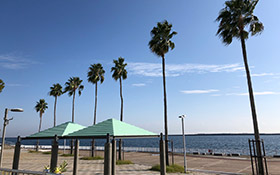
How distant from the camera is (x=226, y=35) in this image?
16.8 m

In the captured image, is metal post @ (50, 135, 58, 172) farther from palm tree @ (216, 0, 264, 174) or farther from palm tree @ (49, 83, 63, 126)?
palm tree @ (49, 83, 63, 126)

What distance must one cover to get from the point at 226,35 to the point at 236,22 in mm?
1238

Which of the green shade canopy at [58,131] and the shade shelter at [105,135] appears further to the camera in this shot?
the green shade canopy at [58,131]

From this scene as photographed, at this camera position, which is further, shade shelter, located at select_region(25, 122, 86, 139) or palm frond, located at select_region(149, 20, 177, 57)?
palm frond, located at select_region(149, 20, 177, 57)

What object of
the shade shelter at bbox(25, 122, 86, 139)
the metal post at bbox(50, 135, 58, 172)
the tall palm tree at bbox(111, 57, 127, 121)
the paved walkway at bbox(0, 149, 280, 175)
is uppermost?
the tall palm tree at bbox(111, 57, 127, 121)

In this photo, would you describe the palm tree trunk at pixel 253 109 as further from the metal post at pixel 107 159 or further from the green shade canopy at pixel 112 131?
the metal post at pixel 107 159

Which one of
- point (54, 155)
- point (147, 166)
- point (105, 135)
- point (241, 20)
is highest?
point (241, 20)

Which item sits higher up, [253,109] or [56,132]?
[253,109]

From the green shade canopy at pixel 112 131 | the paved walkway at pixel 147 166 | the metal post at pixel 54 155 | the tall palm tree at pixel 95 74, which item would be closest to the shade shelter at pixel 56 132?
the metal post at pixel 54 155

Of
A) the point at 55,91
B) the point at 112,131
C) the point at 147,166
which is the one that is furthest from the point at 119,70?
the point at 55,91

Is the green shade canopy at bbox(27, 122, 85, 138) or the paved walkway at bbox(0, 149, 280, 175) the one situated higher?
the green shade canopy at bbox(27, 122, 85, 138)

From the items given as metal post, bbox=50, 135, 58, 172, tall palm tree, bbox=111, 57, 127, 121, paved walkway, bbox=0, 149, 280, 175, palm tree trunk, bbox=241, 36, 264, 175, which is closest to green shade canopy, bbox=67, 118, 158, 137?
metal post, bbox=50, 135, 58, 172

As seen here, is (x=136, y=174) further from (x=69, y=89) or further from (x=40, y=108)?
(x=40, y=108)

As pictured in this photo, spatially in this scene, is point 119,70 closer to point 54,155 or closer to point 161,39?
point 161,39
